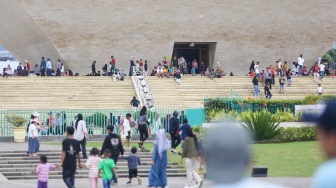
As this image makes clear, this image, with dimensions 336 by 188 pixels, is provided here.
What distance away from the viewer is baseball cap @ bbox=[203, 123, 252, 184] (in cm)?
287

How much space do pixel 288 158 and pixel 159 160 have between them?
4.77 m

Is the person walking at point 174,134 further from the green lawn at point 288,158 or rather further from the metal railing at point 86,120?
the metal railing at point 86,120

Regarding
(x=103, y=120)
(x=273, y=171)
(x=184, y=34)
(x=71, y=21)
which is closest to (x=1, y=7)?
(x=71, y=21)

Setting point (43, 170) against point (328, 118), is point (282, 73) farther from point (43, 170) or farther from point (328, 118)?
point (328, 118)

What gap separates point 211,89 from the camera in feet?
125

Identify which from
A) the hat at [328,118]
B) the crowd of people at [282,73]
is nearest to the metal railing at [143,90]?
the crowd of people at [282,73]

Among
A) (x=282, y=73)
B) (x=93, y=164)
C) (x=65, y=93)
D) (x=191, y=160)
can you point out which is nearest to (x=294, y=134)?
(x=191, y=160)

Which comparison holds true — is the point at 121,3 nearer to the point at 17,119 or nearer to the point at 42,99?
the point at 42,99

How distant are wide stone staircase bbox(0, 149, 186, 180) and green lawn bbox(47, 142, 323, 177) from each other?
26.5 inches

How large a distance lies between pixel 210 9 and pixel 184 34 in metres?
1.80

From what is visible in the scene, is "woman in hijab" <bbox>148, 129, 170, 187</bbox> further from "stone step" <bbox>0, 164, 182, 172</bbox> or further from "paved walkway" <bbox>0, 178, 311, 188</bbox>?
"stone step" <bbox>0, 164, 182, 172</bbox>

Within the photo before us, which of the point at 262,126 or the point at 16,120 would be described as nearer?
the point at 262,126

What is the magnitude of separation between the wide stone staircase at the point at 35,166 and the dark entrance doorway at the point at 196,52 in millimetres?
25549

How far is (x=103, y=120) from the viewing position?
27.7 m
